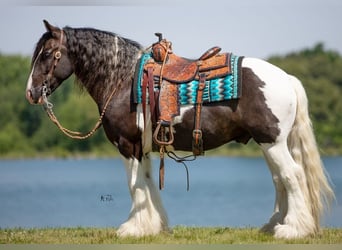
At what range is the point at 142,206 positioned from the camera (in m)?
6.64

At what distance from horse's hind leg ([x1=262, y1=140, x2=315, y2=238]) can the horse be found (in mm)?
10

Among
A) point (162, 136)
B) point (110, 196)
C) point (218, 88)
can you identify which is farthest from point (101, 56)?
point (110, 196)

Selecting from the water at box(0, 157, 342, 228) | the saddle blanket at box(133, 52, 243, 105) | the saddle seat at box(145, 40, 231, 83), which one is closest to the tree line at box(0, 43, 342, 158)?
the water at box(0, 157, 342, 228)

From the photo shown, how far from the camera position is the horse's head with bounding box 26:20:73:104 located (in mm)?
6914

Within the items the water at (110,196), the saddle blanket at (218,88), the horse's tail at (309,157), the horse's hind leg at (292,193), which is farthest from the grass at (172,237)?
the saddle blanket at (218,88)

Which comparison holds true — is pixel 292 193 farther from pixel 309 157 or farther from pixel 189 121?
pixel 189 121

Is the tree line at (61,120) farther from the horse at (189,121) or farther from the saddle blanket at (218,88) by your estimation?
the saddle blanket at (218,88)

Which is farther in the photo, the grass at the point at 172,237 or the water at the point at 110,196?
the water at the point at 110,196

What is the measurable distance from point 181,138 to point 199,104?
1.44 feet

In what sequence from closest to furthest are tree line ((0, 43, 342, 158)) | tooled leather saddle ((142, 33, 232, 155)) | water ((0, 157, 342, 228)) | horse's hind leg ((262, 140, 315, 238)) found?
horse's hind leg ((262, 140, 315, 238)), tooled leather saddle ((142, 33, 232, 155)), water ((0, 157, 342, 228)), tree line ((0, 43, 342, 158))

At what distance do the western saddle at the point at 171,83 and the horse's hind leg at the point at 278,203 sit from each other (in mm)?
820

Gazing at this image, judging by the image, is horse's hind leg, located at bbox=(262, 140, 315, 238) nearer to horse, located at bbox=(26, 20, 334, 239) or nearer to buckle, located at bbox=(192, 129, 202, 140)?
horse, located at bbox=(26, 20, 334, 239)

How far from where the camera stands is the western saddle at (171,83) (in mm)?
6488

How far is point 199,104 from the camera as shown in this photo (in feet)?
21.2
